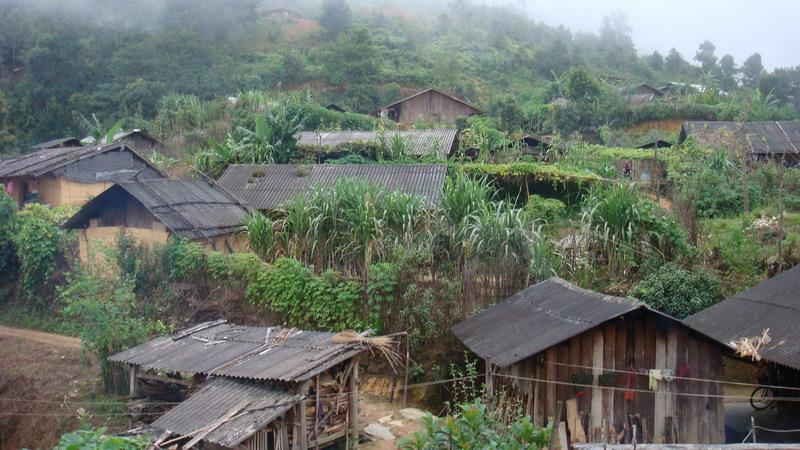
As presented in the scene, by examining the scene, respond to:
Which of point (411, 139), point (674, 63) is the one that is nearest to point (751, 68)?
point (674, 63)

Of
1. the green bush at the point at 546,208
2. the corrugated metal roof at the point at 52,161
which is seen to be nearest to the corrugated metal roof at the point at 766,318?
the green bush at the point at 546,208

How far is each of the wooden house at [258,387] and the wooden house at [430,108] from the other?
2617cm

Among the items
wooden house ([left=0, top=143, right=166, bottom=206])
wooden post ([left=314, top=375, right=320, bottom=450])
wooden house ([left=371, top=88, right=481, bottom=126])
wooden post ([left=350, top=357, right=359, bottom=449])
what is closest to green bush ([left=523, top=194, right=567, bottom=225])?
wooden post ([left=350, top=357, right=359, bottom=449])

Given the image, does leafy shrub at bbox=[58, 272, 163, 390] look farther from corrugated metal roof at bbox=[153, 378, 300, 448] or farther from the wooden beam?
the wooden beam

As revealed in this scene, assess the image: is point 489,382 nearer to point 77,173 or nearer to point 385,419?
point 385,419

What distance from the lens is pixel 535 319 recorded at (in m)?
10.0

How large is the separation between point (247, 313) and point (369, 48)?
31894mm

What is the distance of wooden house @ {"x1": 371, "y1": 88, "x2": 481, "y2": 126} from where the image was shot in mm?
36031

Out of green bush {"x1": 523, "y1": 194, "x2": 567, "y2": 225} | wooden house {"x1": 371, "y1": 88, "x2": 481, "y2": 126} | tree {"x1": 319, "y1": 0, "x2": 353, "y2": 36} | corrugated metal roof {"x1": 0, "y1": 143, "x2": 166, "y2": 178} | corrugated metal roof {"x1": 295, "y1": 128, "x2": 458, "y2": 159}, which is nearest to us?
green bush {"x1": 523, "y1": 194, "x2": 567, "y2": 225}

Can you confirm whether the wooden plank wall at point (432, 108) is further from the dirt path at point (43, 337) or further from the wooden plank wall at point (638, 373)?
the wooden plank wall at point (638, 373)

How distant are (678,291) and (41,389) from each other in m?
10.6

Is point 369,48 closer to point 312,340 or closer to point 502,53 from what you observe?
point 502,53

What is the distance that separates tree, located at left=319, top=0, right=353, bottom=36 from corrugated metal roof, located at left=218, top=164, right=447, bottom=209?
3872 centimetres

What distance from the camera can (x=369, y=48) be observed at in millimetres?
43375
